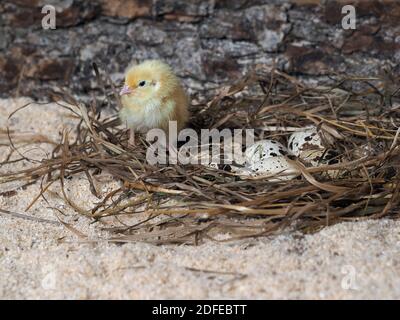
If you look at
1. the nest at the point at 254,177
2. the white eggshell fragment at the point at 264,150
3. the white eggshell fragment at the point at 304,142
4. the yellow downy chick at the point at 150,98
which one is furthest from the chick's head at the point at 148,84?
the white eggshell fragment at the point at 304,142

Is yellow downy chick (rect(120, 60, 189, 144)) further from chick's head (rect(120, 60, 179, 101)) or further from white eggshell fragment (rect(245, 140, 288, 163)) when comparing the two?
white eggshell fragment (rect(245, 140, 288, 163))

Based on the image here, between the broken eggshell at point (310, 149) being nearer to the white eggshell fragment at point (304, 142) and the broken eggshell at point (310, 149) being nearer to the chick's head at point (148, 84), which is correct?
the white eggshell fragment at point (304, 142)

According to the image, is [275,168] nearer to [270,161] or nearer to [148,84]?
[270,161]

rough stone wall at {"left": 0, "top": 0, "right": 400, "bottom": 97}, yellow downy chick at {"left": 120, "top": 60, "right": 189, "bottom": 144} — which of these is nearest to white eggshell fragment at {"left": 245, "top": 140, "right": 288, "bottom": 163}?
yellow downy chick at {"left": 120, "top": 60, "right": 189, "bottom": 144}

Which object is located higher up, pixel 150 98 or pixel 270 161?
pixel 150 98

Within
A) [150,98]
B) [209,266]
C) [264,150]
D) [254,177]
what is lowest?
[209,266]

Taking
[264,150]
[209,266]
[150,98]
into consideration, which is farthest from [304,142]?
[209,266]
